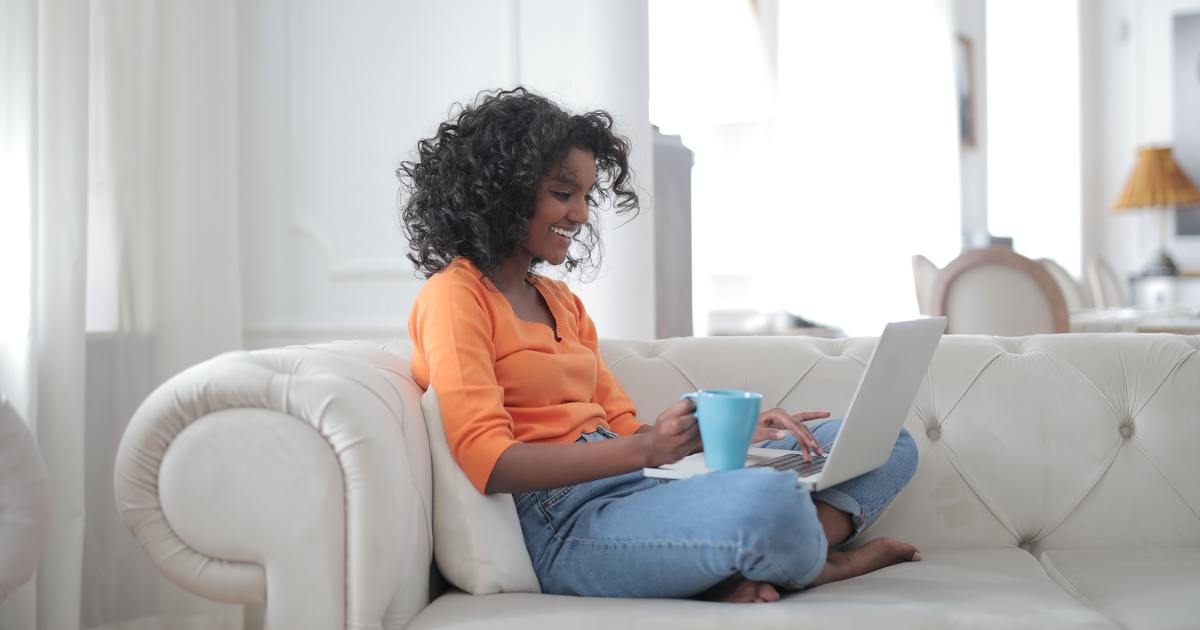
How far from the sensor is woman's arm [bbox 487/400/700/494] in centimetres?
113

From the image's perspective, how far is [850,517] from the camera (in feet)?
4.35

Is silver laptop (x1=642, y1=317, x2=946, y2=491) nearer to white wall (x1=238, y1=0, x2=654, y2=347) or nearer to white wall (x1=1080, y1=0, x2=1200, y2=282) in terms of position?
white wall (x1=238, y1=0, x2=654, y2=347)

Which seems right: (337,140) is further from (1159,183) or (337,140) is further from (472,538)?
(1159,183)

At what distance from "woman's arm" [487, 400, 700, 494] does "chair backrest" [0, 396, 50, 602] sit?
478 millimetres

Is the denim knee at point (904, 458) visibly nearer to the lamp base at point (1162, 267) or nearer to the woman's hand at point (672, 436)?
the woman's hand at point (672, 436)

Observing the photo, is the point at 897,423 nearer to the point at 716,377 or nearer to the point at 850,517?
the point at 850,517

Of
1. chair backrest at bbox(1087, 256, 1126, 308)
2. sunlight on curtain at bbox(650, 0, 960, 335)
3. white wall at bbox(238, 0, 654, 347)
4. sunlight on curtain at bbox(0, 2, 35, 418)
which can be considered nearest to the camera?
sunlight on curtain at bbox(0, 2, 35, 418)

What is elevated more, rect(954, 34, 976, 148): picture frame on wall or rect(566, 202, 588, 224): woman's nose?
rect(954, 34, 976, 148): picture frame on wall

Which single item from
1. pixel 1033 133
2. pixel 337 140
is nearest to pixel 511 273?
pixel 337 140

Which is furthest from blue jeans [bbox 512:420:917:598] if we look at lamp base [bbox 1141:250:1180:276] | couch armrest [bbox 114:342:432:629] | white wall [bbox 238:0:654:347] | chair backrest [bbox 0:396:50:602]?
lamp base [bbox 1141:250:1180:276]

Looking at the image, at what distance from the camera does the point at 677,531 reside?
1.10 m

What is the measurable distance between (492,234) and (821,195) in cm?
320

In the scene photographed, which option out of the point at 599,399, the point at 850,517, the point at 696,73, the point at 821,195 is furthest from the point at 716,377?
the point at 821,195

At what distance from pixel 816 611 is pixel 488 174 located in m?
0.72
